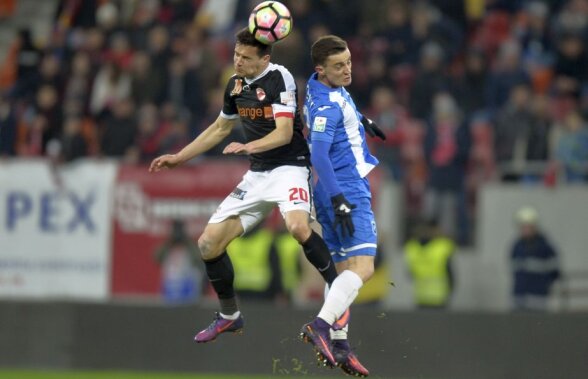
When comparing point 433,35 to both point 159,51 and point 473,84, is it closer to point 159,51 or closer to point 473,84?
point 473,84

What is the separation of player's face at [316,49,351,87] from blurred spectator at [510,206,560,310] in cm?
669

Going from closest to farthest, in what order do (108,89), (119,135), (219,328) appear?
(219,328)
(119,135)
(108,89)

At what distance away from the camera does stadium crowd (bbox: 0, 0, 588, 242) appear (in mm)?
17859

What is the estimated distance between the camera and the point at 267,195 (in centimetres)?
1089

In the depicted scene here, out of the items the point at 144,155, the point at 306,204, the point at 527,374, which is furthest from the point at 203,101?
the point at 306,204

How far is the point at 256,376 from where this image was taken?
53.8ft

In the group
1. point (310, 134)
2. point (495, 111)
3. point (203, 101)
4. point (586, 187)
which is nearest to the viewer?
point (310, 134)

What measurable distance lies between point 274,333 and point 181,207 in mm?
2760

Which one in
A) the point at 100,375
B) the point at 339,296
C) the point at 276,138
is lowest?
the point at 100,375

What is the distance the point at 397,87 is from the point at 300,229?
907cm

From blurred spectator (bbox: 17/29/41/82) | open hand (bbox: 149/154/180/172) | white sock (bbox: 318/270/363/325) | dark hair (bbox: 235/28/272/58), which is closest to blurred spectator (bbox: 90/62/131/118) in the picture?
blurred spectator (bbox: 17/29/41/82)

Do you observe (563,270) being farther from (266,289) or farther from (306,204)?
(306,204)

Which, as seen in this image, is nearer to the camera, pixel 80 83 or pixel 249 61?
pixel 249 61

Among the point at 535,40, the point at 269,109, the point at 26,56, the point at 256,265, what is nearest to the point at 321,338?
the point at 269,109
